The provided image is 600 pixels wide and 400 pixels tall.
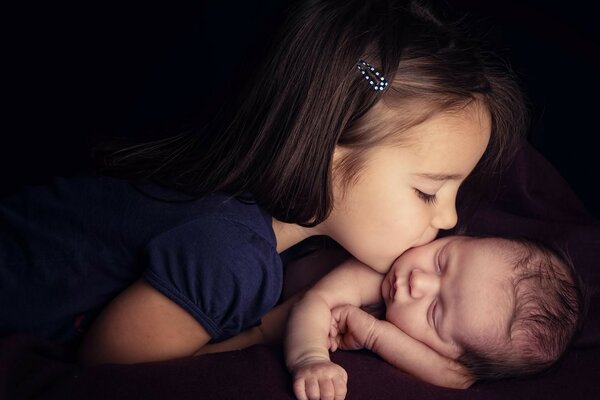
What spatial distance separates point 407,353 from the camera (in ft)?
4.10

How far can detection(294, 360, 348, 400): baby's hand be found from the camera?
3.47 ft

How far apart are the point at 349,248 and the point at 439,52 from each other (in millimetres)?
409

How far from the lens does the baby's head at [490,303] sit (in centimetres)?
121

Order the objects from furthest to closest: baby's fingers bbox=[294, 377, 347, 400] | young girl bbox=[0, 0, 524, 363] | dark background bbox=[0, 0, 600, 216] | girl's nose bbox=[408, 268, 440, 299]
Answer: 1. dark background bbox=[0, 0, 600, 216]
2. girl's nose bbox=[408, 268, 440, 299]
3. young girl bbox=[0, 0, 524, 363]
4. baby's fingers bbox=[294, 377, 347, 400]

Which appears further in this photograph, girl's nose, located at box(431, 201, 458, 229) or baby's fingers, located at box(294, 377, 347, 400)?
girl's nose, located at box(431, 201, 458, 229)

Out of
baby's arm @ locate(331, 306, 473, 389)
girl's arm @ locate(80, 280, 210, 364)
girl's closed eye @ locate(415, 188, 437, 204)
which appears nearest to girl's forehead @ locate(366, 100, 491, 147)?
girl's closed eye @ locate(415, 188, 437, 204)

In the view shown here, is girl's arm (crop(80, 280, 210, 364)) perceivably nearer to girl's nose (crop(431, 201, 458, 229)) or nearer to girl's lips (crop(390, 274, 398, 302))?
girl's lips (crop(390, 274, 398, 302))

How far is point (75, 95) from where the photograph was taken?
176 centimetres

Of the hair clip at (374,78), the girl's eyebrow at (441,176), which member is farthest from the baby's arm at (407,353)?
the hair clip at (374,78)

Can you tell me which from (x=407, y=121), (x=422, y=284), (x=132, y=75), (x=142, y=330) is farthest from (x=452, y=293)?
(x=132, y=75)

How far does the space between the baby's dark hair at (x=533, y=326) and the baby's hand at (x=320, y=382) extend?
29cm

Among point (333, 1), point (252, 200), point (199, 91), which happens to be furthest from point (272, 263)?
point (199, 91)

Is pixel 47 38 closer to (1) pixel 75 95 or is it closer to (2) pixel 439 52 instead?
(1) pixel 75 95

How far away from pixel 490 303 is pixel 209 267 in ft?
1.65
